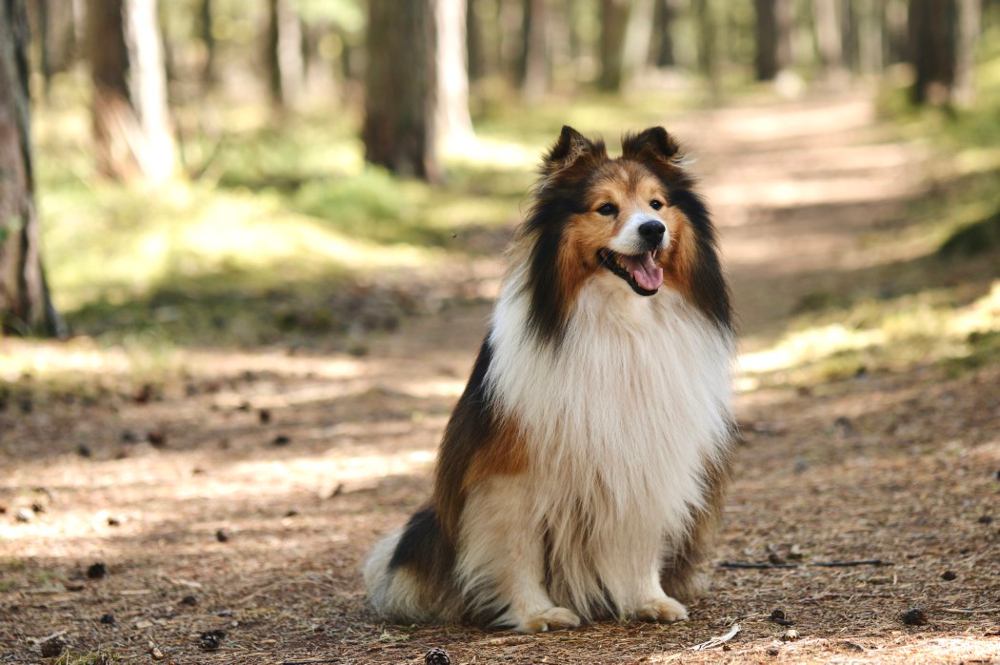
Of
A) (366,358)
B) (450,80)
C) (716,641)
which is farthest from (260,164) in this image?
(716,641)

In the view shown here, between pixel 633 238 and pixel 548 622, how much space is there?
146cm

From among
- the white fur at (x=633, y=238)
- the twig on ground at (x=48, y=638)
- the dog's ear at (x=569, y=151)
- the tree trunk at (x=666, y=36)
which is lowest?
the twig on ground at (x=48, y=638)

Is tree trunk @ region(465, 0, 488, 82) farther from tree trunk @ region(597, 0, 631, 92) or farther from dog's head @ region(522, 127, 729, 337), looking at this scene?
dog's head @ region(522, 127, 729, 337)

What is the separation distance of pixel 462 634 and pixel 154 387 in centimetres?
490

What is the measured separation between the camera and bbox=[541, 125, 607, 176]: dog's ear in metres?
4.12

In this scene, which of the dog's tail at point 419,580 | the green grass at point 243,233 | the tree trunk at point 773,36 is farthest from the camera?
the tree trunk at point 773,36

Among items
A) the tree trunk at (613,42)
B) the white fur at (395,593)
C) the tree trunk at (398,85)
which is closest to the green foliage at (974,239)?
the tree trunk at (398,85)

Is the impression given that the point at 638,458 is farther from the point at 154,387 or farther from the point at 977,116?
the point at 977,116

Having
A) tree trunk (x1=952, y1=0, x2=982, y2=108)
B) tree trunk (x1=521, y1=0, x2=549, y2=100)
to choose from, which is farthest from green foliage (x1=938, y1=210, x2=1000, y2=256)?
tree trunk (x1=521, y1=0, x2=549, y2=100)

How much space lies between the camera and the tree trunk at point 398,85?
14.9 metres

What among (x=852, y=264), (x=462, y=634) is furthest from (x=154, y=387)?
(x=852, y=264)

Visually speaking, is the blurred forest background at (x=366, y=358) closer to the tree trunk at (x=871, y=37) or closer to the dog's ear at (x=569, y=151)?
the dog's ear at (x=569, y=151)

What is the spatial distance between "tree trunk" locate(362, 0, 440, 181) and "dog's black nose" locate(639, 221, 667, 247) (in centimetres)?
1163

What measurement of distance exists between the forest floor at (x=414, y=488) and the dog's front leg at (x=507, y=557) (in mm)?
121
